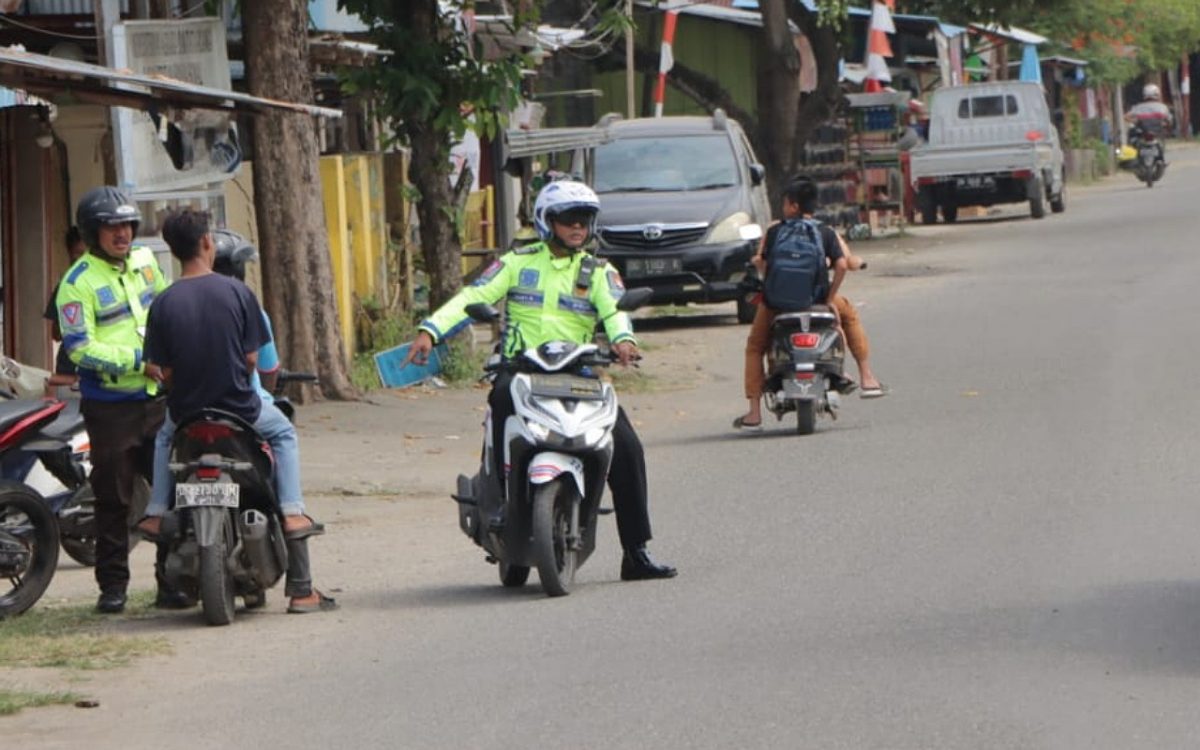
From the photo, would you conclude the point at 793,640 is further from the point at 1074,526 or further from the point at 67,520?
the point at 67,520

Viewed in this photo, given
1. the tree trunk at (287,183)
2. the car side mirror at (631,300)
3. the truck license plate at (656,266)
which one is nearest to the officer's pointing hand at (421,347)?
the car side mirror at (631,300)

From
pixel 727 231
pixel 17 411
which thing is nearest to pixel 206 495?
pixel 17 411

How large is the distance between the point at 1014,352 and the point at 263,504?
11.5 metres

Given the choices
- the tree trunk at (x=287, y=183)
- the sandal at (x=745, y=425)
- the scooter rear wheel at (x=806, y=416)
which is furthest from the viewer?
the tree trunk at (x=287, y=183)

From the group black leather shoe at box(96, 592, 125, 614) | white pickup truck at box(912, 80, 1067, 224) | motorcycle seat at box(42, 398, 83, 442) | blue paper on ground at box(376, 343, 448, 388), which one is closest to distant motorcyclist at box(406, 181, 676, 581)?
black leather shoe at box(96, 592, 125, 614)

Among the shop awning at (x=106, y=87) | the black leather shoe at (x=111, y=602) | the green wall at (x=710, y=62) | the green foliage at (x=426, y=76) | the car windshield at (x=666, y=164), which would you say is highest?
the green wall at (x=710, y=62)

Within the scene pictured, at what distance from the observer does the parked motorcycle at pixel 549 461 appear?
9.47m

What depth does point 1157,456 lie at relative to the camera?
518 inches

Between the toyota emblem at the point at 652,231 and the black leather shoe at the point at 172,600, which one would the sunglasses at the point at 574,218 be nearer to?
the black leather shoe at the point at 172,600

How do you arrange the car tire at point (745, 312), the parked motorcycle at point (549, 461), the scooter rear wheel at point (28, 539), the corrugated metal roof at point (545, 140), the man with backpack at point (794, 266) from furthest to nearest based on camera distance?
1. the car tire at point (745, 312)
2. the corrugated metal roof at point (545, 140)
3. the man with backpack at point (794, 266)
4. the scooter rear wheel at point (28, 539)
5. the parked motorcycle at point (549, 461)

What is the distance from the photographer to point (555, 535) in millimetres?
9625

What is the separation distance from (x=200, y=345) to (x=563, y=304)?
155cm

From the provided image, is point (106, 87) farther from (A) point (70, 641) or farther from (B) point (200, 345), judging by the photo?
(A) point (70, 641)

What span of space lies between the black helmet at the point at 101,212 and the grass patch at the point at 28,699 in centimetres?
234
